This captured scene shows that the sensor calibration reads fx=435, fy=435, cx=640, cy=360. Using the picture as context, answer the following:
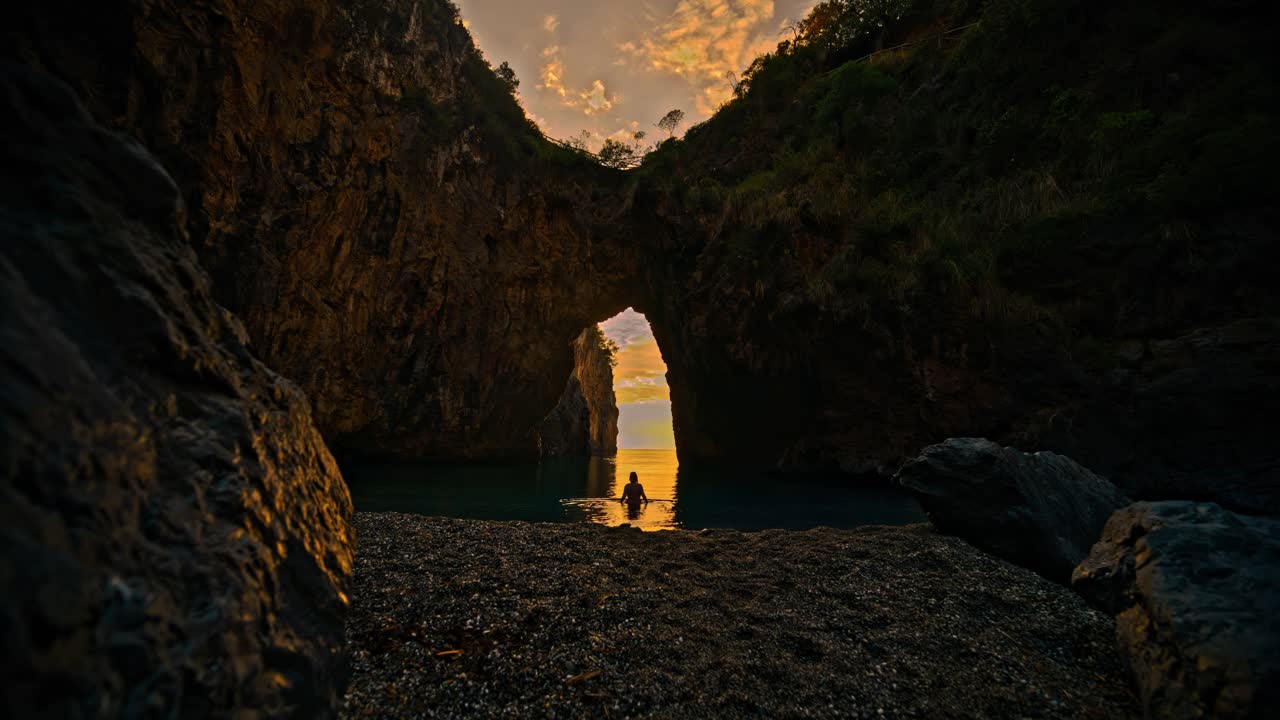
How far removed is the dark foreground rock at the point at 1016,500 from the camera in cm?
586

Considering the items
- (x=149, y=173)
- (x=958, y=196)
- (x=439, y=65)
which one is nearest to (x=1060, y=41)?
(x=958, y=196)

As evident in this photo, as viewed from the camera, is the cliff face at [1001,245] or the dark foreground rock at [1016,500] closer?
the dark foreground rock at [1016,500]

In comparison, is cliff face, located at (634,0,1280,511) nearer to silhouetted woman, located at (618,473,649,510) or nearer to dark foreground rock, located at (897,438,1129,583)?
dark foreground rock, located at (897,438,1129,583)

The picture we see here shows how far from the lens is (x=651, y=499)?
14867 millimetres

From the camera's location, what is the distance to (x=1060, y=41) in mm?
13719

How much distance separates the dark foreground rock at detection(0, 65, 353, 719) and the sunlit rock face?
2.87 feet

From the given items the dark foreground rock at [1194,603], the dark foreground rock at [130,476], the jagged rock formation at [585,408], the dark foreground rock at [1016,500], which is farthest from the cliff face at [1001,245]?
the jagged rock formation at [585,408]

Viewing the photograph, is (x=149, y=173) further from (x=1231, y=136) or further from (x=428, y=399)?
(x=428, y=399)

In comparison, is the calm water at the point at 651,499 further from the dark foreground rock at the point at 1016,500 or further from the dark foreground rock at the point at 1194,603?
the dark foreground rock at the point at 1194,603

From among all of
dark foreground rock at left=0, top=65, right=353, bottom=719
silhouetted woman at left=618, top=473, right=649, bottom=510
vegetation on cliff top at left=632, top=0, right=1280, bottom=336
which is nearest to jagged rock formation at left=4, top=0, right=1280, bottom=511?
vegetation on cliff top at left=632, top=0, right=1280, bottom=336

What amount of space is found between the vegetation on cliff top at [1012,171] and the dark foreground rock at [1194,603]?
9.77m

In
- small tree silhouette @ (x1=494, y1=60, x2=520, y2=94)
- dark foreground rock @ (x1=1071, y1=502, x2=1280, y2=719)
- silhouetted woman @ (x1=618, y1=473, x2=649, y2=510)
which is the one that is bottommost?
silhouetted woman @ (x1=618, y1=473, x2=649, y2=510)

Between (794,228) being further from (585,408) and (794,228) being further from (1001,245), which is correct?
(585,408)

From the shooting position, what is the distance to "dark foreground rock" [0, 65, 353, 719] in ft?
4.90
